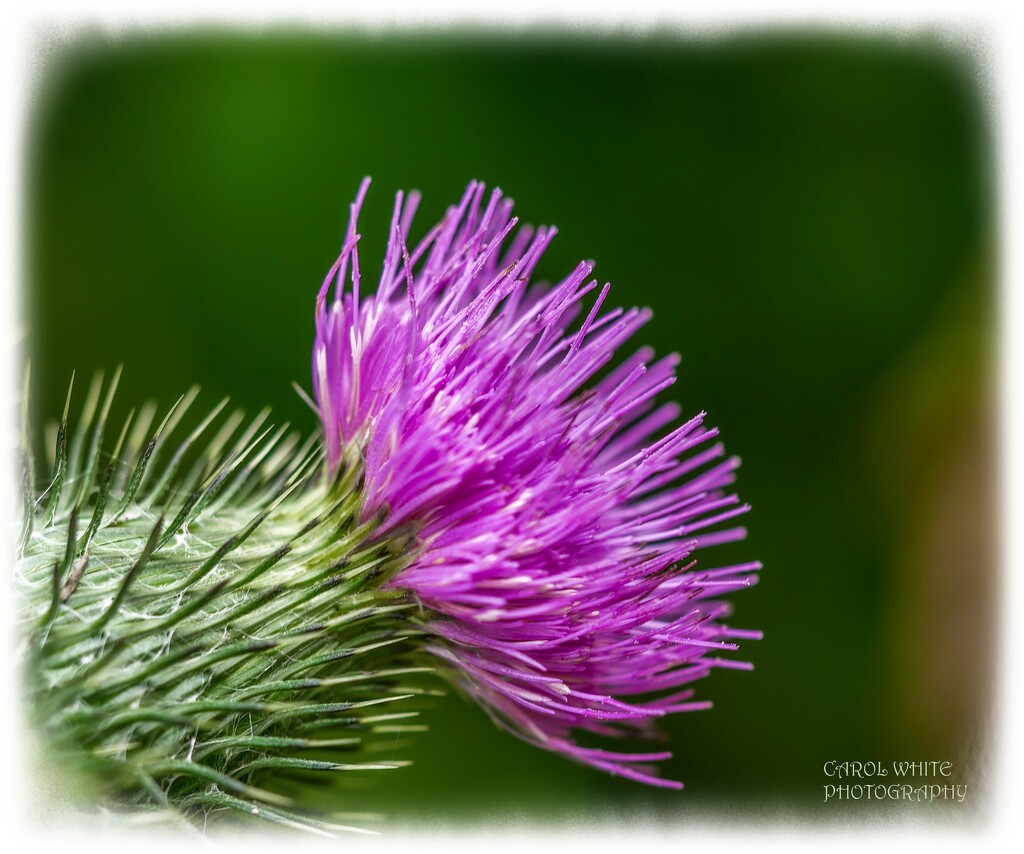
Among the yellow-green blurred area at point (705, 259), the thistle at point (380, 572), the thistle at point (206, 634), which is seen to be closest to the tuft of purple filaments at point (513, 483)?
the thistle at point (380, 572)

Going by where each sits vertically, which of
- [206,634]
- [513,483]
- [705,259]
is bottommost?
[206,634]

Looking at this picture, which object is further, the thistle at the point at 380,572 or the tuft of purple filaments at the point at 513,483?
the tuft of purple filaments at the point at 513,483

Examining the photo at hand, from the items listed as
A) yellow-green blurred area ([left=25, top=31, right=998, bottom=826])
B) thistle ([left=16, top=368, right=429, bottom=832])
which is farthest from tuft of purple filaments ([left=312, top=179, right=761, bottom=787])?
yellow-green blurred area ([left=25, top=31, right=998, bottom=826])

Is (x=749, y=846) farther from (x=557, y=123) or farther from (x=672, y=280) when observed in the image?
(x=557, y=123)

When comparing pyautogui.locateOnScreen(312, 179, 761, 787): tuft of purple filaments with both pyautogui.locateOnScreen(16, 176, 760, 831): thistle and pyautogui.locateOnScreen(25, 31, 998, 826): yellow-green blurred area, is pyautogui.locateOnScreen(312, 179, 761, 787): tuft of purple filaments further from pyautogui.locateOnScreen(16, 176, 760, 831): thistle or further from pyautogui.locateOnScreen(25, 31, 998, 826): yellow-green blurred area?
pyautogui.locateOnScreen(25, 31, 998, 826): yellow-green blurred area

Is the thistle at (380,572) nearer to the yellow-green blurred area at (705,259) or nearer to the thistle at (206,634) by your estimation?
the thistle at (206,634)

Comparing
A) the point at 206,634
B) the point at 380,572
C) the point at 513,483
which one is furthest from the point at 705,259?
the point at 206,634

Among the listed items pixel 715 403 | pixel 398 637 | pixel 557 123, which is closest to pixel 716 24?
pixel 557 123

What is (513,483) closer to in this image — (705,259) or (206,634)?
(206,634)
